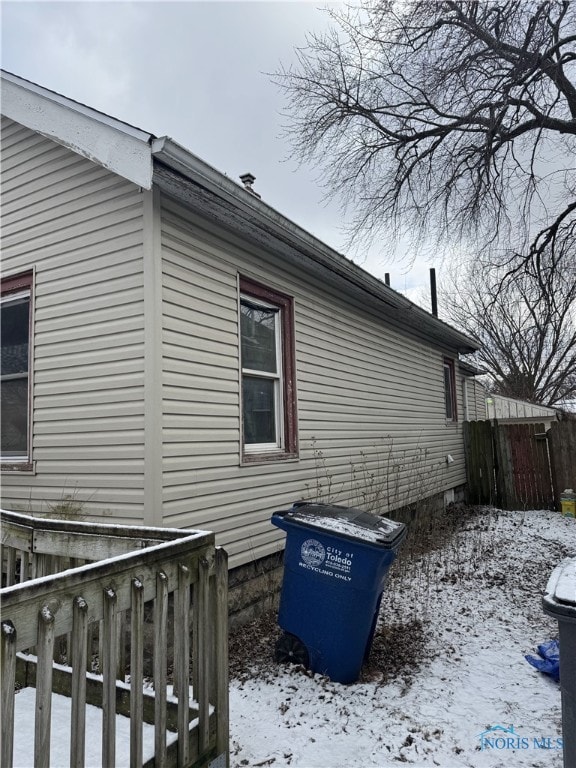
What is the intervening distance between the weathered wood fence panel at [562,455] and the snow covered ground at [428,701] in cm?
606

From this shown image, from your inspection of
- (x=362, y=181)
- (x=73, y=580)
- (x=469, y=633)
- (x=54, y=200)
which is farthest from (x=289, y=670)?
(x=362, y=181)

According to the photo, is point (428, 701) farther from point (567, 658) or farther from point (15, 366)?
point (15, 366)

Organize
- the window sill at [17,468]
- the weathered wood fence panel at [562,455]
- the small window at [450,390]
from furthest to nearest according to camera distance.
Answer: the small window at [450,390] < the weathered wood fence panel at [562,455] < the window sill at [17,468]

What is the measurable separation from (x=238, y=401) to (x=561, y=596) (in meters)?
2.97

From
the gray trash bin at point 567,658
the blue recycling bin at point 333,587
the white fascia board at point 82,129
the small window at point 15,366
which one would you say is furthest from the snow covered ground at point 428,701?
the white fascia board at point 82,129

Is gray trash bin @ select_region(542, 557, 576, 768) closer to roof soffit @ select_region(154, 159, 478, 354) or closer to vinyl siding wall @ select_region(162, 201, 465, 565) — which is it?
vinyl siding wall @ select_region(162, 201, 465, 565)

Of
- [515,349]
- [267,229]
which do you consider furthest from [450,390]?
[515,349]

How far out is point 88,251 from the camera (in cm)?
432

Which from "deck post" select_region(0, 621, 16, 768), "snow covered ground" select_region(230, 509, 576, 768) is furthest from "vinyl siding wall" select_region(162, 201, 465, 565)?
"deck post" select_region(0, 621, 16, 768)

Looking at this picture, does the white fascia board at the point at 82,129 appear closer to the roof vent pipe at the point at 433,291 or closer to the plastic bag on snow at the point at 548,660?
the plastic bag on snow at the point at 548,660

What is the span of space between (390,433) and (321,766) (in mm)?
5753

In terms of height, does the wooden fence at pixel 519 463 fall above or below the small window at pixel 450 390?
below

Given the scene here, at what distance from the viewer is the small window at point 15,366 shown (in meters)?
4.85

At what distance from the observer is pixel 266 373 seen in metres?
5.16
